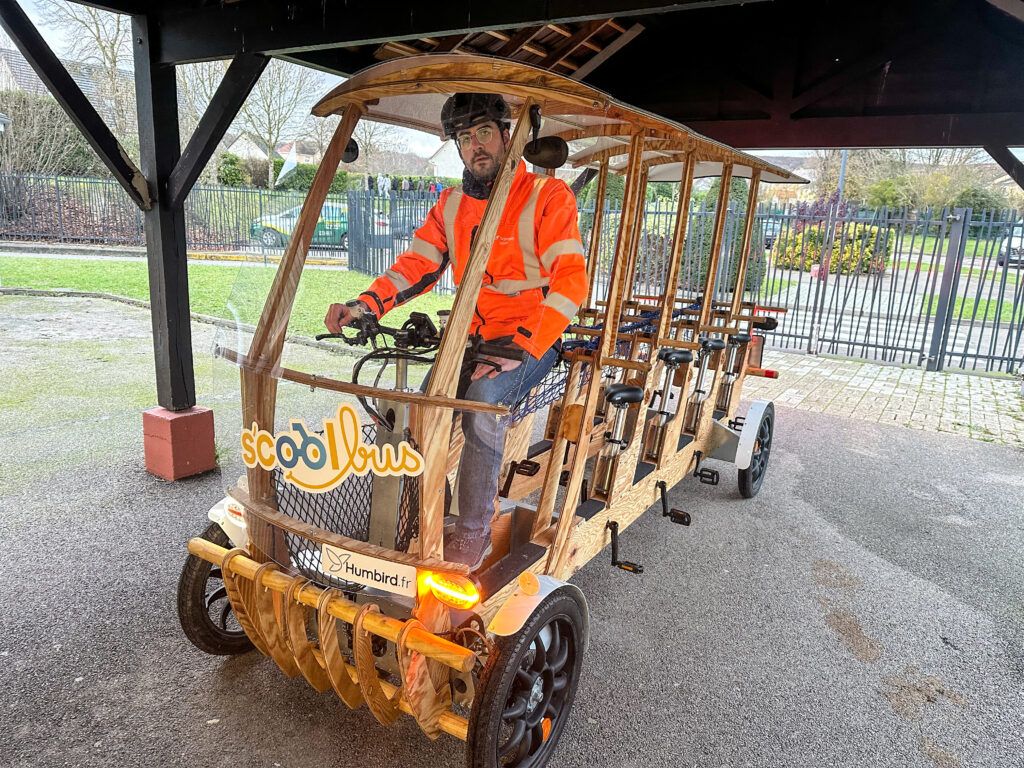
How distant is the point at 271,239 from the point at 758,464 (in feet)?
13.4

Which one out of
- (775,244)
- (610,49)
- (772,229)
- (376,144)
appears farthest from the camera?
(775,244)

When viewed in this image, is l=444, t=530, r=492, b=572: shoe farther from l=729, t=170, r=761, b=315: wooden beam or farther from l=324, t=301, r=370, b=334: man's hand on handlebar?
l=729, t=170, r=761, b=315: wooden beam

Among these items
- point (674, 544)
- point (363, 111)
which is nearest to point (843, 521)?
point (674, 544)

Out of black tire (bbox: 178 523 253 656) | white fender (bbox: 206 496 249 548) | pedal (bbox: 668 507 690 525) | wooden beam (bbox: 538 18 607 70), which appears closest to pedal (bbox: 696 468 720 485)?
pedal (bbox: 668 507 690 525)

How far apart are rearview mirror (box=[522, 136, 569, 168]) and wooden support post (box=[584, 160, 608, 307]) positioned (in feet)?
6.80

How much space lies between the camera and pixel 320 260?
8.02 ft

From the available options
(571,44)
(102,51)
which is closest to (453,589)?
(571,44)

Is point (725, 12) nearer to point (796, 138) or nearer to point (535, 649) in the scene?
point (796, 138)

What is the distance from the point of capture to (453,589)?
211cm

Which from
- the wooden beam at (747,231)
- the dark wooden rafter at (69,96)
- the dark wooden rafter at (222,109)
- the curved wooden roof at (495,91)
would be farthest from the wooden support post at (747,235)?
the dark wooden rafter at (69,96)

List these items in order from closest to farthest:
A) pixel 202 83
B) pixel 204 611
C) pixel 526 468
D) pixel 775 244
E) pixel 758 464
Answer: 1. pixel 204 611
2. pixel 526 468
3. pixel 202 83
4. pixel 758 464
5. pixel 775 244

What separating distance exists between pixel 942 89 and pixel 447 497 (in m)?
6.08

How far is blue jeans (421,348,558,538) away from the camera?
7.60 ft

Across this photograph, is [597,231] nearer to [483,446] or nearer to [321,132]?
[321,132]
